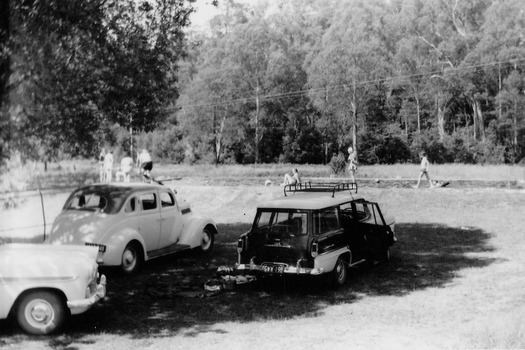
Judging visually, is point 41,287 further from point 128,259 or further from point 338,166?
point 338,166

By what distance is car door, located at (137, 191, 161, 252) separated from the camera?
39.2 ft

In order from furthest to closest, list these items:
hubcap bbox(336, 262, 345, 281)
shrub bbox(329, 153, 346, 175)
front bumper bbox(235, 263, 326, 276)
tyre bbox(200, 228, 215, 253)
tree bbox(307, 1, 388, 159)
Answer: tree bbox(307, 1, 388, 159) → shrub bbox(329, 153, 346, 175) → tyre bbox(200, 228, 215, 253) → hubcap bbox(336, 262, 345, 281) → front bumper bbox(235, 263, 326, 276)

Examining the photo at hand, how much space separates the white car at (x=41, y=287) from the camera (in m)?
7.34

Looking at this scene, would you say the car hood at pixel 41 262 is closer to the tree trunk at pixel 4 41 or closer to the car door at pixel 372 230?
the tree trunk at pixel 4 41

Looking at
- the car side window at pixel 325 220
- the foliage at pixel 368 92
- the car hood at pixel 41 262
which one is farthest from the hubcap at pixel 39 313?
the foliage at pixel 368 92

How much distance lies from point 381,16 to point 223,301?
2402 inches

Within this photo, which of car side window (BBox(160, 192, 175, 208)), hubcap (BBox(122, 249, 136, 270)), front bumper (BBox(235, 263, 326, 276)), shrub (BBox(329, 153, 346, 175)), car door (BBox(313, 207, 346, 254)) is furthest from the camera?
shrub (BBox(329, 153, 346, 175))

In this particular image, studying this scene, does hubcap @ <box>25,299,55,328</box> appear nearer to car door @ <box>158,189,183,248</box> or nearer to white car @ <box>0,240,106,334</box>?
white car @ <box>0,240,106,334</box>

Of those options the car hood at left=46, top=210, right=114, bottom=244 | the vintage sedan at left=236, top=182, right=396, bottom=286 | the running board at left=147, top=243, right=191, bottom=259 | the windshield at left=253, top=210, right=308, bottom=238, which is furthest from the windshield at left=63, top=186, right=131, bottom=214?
the windshield at left=253, top=210, right=308, bottom=238

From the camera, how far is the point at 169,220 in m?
12.7

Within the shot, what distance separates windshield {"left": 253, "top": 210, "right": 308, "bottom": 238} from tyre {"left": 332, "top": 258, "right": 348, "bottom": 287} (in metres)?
0.94

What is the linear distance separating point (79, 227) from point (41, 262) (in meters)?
3.54

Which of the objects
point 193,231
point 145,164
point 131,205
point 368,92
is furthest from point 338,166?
point 131,205

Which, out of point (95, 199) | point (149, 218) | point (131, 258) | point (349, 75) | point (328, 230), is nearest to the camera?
point (328, 230)
